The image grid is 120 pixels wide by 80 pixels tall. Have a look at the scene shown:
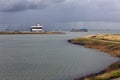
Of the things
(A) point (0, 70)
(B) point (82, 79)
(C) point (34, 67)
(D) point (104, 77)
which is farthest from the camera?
(C) point (34, 67)

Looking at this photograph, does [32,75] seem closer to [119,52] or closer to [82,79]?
[82,79]

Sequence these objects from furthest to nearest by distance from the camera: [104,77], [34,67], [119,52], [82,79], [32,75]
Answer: [119,52] < [34,67] < [32,75] < [82,79] < [104,77]

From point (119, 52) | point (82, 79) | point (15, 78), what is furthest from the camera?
point (119, 52)

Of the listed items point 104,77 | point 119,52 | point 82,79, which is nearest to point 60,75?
point 82,79

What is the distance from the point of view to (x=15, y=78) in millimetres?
A: 35875

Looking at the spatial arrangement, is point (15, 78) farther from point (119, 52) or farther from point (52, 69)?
point (119, 52)

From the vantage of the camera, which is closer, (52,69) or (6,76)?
(6,76)

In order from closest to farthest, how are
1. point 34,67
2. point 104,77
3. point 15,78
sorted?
1. point 104,77
2. point 15,78
3. point 34,67

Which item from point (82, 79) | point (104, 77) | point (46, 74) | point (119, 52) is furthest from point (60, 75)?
point (119, 52)

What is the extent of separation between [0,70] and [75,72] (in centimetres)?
1056

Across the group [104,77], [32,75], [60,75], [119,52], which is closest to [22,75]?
[32,75]

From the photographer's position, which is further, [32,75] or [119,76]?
[32,75]

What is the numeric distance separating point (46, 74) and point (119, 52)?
29934 mm

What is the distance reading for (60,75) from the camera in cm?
3750
